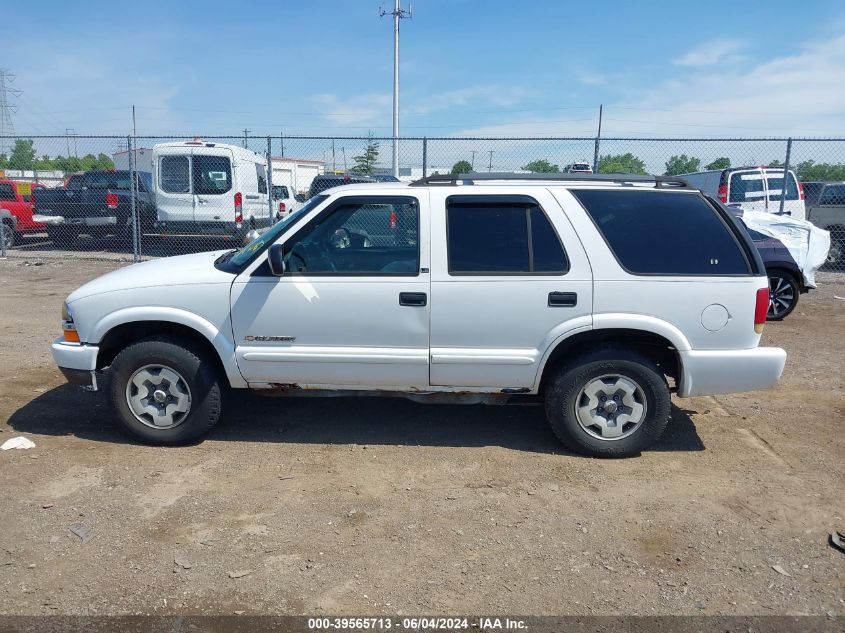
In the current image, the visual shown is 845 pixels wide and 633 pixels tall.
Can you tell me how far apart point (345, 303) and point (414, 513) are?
1404 mm

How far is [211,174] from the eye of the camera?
1454cm

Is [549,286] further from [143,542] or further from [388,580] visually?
[143,542]

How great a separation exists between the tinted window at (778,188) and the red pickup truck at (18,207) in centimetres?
1665


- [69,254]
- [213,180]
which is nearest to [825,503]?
[213,180]

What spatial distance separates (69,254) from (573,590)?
592 inches

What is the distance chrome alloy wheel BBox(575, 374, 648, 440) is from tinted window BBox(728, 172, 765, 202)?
1156 cm

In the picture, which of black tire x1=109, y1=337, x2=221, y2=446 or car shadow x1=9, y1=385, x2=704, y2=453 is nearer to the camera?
black tire x1=109, y1=337, x2=221, y2=446

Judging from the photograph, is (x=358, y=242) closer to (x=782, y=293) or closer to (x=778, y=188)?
(x=782, y=293)

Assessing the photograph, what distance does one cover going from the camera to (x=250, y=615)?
2.95 meters

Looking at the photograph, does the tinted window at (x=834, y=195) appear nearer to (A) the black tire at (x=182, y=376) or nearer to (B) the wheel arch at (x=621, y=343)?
(B) the wheel arch at (x=621, y=343)

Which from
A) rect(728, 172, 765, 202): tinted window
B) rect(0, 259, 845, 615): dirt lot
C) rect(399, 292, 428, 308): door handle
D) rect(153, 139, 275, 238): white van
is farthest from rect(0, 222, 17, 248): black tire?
rect(728, 172, 765, 202): tinted window

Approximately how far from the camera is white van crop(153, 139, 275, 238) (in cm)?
1446

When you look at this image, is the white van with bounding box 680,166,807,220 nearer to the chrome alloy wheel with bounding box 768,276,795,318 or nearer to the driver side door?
the chrome alloy wheel with bounding box 768,276,795,318

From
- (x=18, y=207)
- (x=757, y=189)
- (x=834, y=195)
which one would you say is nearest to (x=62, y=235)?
(x=18, y=207)
